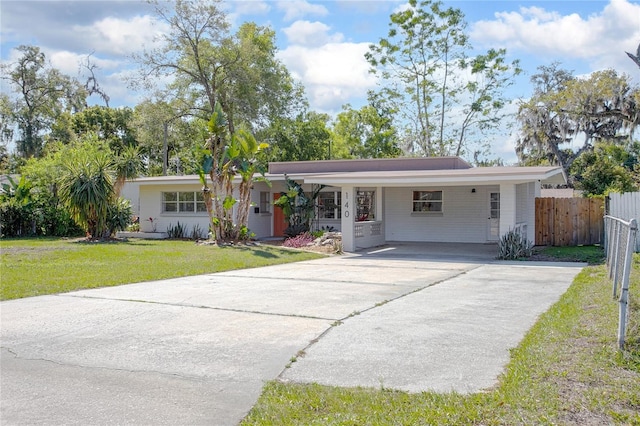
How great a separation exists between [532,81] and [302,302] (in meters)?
35.7

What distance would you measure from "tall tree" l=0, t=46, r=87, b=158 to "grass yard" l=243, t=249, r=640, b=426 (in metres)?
46.2

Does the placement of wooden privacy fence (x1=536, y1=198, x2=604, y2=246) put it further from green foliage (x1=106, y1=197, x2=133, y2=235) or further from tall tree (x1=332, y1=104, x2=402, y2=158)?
tall tree (x1=332, y1=104, x2=402, y2=158)

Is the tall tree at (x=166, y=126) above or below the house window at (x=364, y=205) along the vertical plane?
above

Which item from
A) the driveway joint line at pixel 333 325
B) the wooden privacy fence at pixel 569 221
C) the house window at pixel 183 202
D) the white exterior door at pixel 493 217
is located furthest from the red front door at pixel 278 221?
the driveway joint line at pixel 333 325

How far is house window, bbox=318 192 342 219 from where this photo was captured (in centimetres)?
2353

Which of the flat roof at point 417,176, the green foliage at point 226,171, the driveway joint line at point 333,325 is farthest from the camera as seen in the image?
the green foliage at point 226,171

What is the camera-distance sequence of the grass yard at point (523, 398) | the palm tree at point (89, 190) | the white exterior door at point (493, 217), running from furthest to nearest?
the white exterior door at point (493, 217), the palm tree at point (89, 190), the grass yard at point (523, 398)

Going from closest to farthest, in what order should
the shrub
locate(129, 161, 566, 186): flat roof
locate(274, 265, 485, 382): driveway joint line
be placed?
1. locate(274, 265, 485, 382): driveway joint line
2. locate(129, 161, 566, 186): flat roof
3. the shrub

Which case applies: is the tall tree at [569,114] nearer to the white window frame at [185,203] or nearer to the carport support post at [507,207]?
the carport support post at [507,207]

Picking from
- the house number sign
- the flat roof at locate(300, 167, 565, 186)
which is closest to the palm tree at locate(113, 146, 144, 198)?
the flat roof at locate(300, 167, 565, 186)

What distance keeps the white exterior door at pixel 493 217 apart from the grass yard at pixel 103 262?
7.64 metres

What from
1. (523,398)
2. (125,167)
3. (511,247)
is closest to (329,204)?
(125,167)

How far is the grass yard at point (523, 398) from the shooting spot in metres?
4.09

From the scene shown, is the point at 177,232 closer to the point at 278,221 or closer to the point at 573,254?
the point at 278,221
